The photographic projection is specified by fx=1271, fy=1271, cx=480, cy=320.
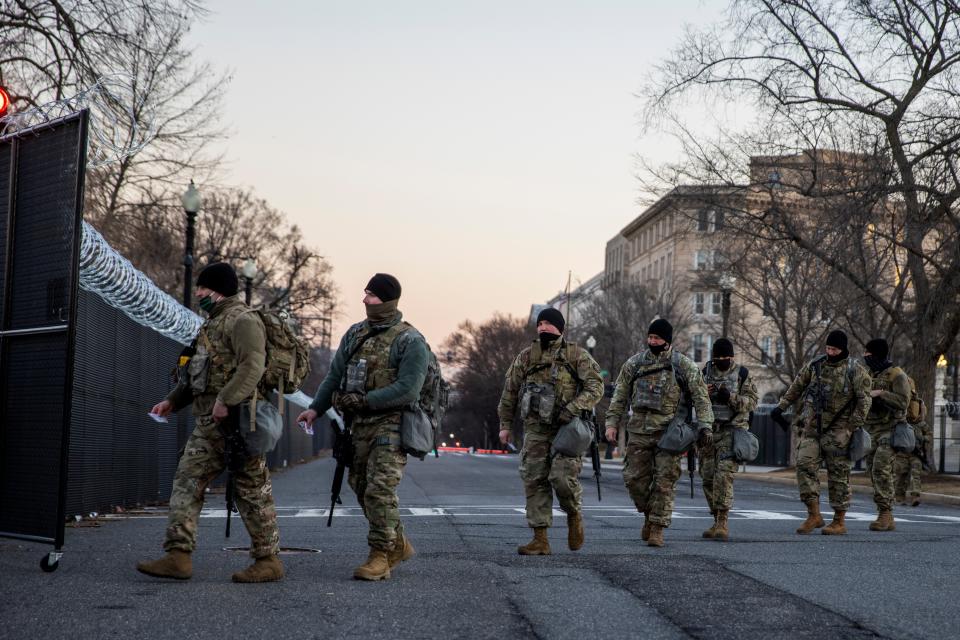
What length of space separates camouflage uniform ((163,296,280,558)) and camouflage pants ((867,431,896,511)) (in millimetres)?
7991

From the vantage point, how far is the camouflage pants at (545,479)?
9.55 metres

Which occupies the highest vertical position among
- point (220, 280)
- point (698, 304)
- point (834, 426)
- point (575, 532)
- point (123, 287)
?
point (698, 304)

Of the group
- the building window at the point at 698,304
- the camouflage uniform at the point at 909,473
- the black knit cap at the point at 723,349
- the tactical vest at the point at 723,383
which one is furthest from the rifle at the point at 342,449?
the building window at the point at 698,304

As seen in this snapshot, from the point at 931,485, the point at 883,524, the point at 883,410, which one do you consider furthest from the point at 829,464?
the point at 931,485

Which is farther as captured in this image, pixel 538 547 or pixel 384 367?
pixel 538 547

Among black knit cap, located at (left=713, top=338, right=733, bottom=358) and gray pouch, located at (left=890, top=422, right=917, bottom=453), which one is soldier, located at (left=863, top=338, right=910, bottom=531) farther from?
black knit cap, located at (left=713, top=338, right=733, bottom=358)

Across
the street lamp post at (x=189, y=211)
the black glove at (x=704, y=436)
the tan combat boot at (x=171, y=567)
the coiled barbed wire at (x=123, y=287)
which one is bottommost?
the tan combat boot at (x=171, y=567)

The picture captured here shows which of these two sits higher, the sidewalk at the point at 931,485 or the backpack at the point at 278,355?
the backpack at the point at 278,355

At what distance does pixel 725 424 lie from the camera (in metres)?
12.3

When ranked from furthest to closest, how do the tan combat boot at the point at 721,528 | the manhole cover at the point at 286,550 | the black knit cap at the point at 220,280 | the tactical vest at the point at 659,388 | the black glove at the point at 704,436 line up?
the tan combat boot at the point at 721,528
the tactical vest at the point at 659,388
the black glove at the point at 704,436
the manhole cover at the point at 286,550
the black knit cap at the point at 220,280

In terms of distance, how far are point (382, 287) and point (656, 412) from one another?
3614mm

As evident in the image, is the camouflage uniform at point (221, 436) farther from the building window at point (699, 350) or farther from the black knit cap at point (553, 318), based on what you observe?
the building window at point (699, 350)

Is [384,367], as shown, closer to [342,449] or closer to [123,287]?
[342,449]

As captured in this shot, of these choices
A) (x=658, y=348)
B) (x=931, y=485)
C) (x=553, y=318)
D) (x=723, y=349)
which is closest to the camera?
(x=553, y=318)
